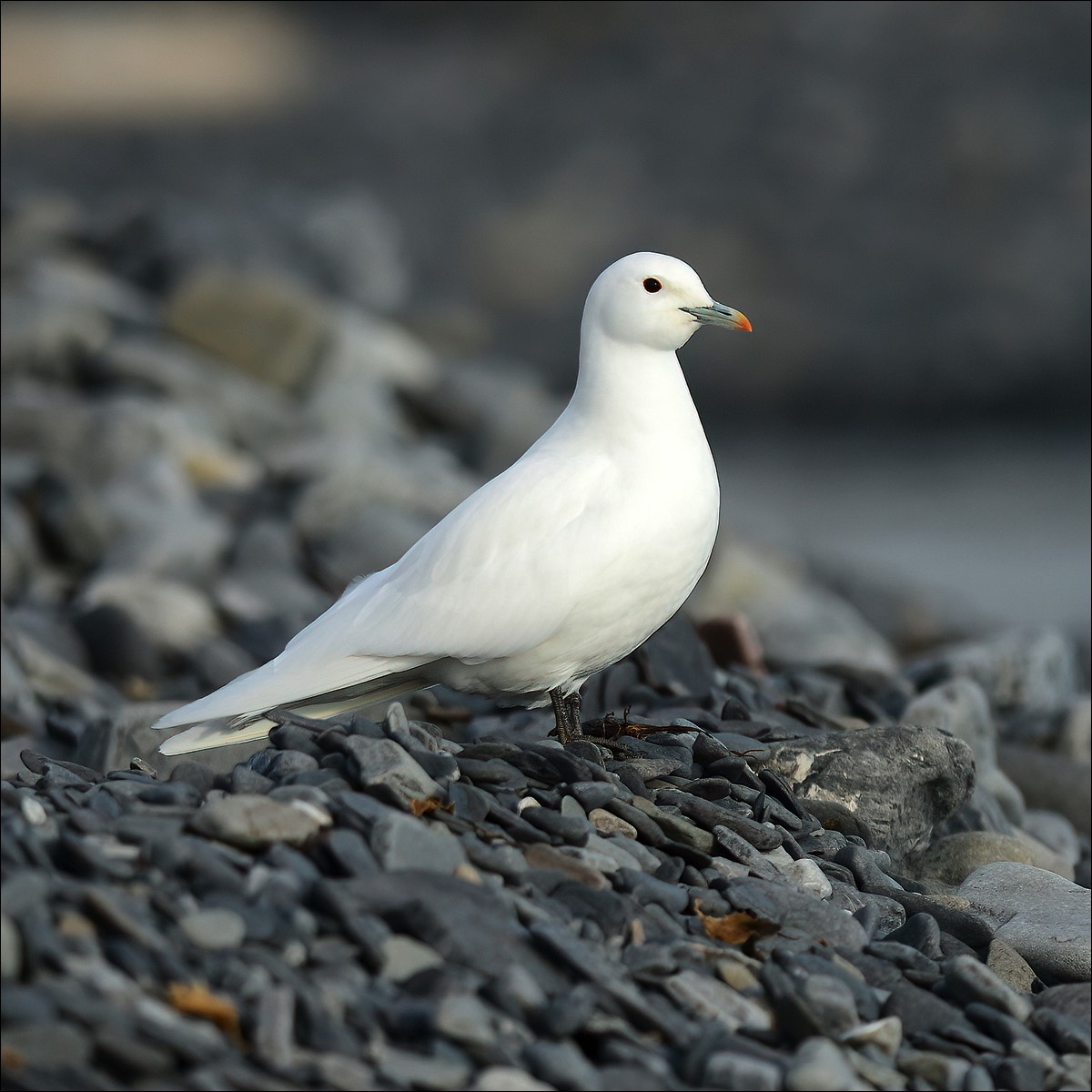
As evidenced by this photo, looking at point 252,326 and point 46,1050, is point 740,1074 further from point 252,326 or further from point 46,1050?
point 252,326

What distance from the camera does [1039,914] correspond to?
4105 millimetres

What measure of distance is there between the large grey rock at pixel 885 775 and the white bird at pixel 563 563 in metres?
0.64

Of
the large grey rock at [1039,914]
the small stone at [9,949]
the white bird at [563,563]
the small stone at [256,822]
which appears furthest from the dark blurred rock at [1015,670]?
the small stone at [9,949]

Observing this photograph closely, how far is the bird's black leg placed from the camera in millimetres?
4543

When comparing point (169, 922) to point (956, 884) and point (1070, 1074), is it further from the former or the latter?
point (956, 884)

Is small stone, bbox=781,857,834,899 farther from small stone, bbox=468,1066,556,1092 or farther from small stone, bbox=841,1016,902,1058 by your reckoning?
small stone, bbox=468,1066,556,1092

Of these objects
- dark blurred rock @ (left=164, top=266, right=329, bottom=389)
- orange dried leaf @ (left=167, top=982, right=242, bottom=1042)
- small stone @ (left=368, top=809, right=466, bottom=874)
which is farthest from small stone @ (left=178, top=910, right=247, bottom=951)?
dark blurred rock @ (left=164, top=266, right=329, bottom=389)

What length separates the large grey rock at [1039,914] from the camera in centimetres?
388

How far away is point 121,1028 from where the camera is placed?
2.80 metres

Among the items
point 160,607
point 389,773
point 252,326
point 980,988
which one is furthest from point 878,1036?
point 252,326

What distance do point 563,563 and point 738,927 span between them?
120cm

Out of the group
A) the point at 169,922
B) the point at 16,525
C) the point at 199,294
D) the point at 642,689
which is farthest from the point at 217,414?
the point at 169,922

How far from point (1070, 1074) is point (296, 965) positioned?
65.4 inches

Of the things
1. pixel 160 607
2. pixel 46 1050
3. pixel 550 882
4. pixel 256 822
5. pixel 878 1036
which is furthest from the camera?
pixel 160 607
